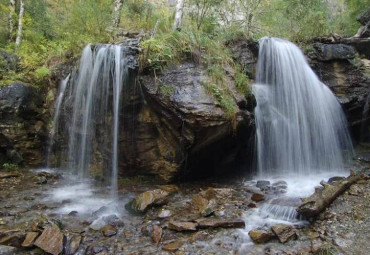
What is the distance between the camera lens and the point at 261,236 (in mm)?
4465

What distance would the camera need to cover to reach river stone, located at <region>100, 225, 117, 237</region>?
15.5 ft

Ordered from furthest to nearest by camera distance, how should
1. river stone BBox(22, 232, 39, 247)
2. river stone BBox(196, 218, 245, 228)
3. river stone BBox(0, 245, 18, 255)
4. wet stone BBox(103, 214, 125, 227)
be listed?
wet stone BBox(103, 214, 125, 227), river stone BBox(196, 218, 245, 228), river stone BBox(22, 232, 39, 247), river stone BBox(0, 245, 18, 255)

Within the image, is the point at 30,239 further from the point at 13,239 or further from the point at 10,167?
the point at 10,167

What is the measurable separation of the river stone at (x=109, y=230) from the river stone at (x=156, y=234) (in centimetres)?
65

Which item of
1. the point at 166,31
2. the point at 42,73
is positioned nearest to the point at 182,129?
the point at 166,31

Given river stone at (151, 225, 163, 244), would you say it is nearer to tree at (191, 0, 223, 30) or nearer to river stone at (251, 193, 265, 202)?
river stone at (251, 193, 265, 202)

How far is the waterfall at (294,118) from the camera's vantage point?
8.49 meters

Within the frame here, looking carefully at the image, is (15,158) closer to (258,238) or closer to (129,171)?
(129,171)

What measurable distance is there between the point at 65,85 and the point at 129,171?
3.37 meters

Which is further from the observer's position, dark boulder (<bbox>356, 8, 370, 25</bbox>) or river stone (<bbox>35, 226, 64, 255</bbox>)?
dark boulder (<bbox>356, 8, 370, 25</bbox>)

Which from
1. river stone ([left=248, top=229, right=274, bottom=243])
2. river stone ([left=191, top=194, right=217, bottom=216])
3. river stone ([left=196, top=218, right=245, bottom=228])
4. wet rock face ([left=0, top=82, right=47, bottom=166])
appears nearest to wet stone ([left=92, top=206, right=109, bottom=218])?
river stone ([left=191, top=194, right=217, bottom=216])

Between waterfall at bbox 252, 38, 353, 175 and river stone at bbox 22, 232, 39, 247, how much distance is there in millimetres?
5963

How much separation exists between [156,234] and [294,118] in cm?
611

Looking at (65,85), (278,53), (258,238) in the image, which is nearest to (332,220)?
(258,238)
